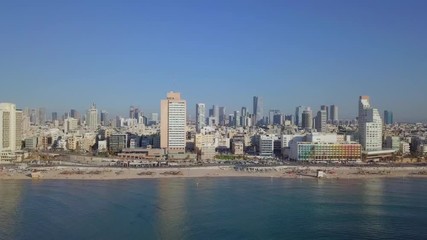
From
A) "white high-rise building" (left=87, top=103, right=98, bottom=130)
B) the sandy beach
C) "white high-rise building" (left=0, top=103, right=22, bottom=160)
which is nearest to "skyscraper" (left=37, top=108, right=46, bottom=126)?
"white high-rise building" (left=87, top=103, right=98, bottom=130)

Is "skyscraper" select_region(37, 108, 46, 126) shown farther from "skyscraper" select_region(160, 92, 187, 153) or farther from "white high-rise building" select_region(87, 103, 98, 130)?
"skyscraper" select_region(160, 92, 187, 153)

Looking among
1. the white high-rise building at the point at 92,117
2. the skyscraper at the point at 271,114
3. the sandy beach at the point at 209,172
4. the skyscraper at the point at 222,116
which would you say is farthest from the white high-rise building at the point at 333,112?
the sandy beach at the point at 209,172

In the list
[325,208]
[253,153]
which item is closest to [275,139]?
[253,153]

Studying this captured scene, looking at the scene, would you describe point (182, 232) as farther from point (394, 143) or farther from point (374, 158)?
point (394, 143)

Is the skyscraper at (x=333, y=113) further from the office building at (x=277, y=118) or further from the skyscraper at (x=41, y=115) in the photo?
the skyscraper at (x=41, y=115)

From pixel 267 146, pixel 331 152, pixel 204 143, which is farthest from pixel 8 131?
pixel 331 152

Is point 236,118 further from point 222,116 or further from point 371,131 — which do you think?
point 371,131
